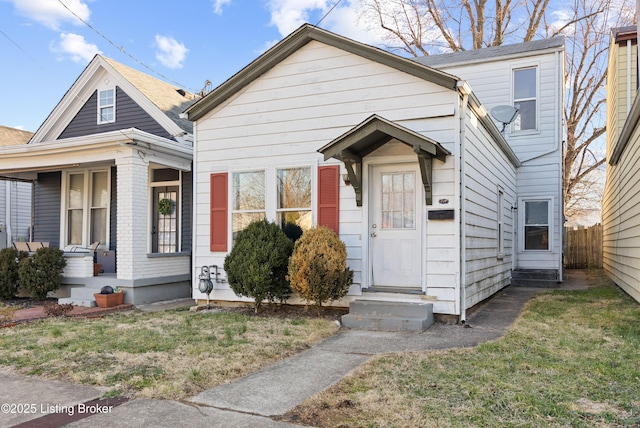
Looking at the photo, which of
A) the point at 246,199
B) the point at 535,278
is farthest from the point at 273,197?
the point at 535,278

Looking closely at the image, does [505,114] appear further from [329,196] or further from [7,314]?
[7,314]

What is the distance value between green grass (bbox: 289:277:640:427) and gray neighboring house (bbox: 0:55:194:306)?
20.1 ft

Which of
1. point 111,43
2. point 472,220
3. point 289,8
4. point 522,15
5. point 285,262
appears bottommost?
point 285,262

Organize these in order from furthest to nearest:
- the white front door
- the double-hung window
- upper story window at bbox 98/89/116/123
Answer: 1. upper story window at bbox 98/89/116/123
2. the double-hung window
3. the white front door

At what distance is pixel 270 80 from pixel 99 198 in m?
6.00

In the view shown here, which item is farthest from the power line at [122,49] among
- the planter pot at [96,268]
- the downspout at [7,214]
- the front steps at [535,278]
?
the front steps at [535,278]

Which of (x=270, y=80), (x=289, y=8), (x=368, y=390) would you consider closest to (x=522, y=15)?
(x=289, y=8)

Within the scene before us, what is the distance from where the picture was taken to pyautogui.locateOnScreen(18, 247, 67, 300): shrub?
963 cm

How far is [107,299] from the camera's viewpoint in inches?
349

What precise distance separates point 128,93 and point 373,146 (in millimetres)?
7507

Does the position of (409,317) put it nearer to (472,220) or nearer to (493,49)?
(472,220)

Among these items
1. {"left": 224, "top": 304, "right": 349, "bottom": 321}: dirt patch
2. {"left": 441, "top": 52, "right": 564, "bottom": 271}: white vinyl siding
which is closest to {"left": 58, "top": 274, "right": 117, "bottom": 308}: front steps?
{"left": 224, "top": 304, "right": 349, "bottom": 321}: dirt patch

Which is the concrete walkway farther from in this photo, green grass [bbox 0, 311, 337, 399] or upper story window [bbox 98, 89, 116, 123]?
upper story window [bbox 98, 89, 116, 123]

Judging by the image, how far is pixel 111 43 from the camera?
11633mm
